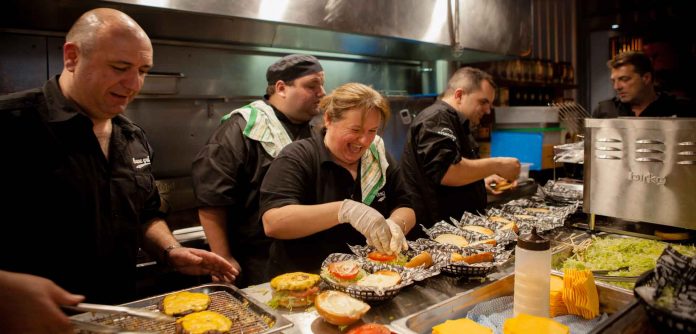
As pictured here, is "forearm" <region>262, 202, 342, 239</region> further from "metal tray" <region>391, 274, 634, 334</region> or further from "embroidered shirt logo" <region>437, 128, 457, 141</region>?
"embroidered shirt logo" <region>437, 128, 457, 141</region>

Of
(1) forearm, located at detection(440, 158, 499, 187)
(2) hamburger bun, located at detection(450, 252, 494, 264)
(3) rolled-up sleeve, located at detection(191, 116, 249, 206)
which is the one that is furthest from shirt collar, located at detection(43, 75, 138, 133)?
(1) forearm, located at detection(440, 158, 499, 187)

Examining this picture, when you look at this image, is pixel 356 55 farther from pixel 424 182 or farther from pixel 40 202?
pixel 40 202

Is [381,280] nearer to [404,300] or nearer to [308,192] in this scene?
[404,300]

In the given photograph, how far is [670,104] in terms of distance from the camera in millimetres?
4195

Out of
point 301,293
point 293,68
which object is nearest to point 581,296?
point 301,293

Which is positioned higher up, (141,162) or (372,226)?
(141,162)

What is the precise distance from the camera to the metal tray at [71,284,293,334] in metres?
1.28

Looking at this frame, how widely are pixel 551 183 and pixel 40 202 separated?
2.93m

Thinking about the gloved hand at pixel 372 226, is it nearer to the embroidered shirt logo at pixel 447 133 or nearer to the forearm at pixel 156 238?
the forearm at pixel 156 238

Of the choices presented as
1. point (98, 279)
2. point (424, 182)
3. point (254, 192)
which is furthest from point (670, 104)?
point (98, 279)

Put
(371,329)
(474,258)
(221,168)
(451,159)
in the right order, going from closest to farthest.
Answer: (371,329) → (474,258) → (221,168) → (451,159)

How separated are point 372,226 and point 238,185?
1118 mm

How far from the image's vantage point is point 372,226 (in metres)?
1.80

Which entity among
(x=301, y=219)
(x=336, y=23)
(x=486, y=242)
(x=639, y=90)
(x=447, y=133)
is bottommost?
(x=486, y=242)
